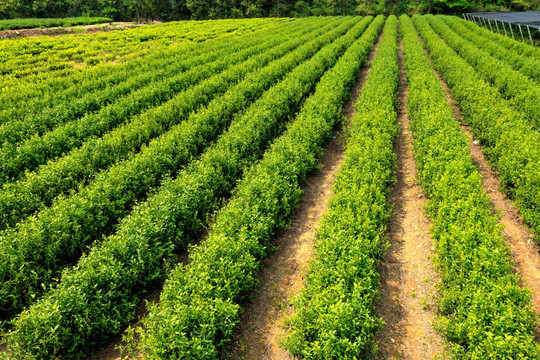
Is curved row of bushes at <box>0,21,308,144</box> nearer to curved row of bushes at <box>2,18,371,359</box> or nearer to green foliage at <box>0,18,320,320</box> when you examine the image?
green foliage at <box>0,18,320,320</box>

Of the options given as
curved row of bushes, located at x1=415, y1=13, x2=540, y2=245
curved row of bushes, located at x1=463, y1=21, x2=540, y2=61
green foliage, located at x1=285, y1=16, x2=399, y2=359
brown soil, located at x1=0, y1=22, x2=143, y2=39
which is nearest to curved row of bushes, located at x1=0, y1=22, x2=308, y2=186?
green foliage, located at x1=285, y1=16, x2=399, y2=359

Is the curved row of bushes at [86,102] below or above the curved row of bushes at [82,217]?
above

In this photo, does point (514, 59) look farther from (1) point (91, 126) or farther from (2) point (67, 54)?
(2) point (67, 54)

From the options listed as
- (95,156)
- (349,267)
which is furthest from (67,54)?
(349,267)

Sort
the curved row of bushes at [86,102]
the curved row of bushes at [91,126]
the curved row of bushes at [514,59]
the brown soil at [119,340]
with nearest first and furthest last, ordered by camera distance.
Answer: the brown soil at [119,340], the curved row of bushes at [91,126], the curved row of bushes at [86,102], the curved row of bushes at [514,59]

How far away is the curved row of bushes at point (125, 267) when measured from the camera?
5.06 meters

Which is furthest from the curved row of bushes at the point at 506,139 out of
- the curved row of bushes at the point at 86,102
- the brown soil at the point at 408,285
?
the curved row of bushes at the point at 86,102

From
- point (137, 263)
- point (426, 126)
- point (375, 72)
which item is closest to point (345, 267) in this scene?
point (137, 263)

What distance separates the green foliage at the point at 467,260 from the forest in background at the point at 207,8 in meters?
73.5

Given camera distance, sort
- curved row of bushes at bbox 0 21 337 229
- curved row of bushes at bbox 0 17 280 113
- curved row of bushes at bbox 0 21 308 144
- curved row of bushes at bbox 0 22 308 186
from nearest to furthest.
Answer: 1. curved row of bushes at bbox 0 21 337 229
2. curved row of bushes at bbox 0 22 308 186
3. curved row of bushes at bbox 0 21 308 144
4. curved row of bushes at bbox 0 17 280 113

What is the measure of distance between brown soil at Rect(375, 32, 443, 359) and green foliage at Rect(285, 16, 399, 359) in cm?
35

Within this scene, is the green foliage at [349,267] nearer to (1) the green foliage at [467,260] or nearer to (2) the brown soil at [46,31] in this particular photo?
(1) the green foliage at [467,260]

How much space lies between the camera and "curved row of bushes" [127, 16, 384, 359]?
15.9 ft

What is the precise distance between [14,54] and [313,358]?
3763 cm
